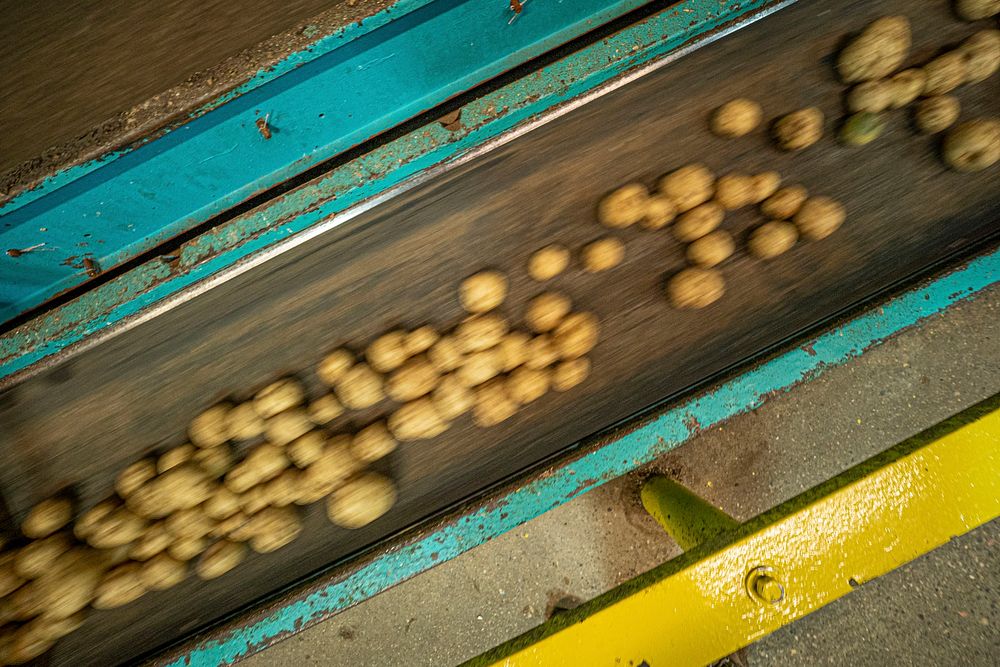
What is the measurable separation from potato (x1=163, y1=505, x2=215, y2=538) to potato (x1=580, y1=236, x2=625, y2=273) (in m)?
1.31

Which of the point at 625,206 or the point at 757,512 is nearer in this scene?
the point at 625,206

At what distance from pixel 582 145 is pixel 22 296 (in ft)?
5.33

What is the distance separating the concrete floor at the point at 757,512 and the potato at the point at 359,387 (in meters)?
1.12

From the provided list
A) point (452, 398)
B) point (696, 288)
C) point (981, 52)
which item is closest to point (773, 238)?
point (696, 288)

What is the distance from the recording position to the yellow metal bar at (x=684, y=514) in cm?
147

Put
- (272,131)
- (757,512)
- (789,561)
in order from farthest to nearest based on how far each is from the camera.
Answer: (757,512)
(272,131)
(789,561)

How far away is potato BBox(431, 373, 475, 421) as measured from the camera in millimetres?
1412

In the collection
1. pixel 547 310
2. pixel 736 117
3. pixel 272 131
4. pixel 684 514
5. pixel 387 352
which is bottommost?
pixel 684 514

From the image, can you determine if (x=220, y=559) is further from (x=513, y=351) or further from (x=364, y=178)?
(x=364, y=178)

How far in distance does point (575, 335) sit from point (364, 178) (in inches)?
27.6

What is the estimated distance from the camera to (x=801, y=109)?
4.70 ft

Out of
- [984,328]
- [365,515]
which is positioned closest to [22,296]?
[365,515]

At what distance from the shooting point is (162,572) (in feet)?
4.62

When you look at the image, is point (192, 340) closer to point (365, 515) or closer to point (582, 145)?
point (365, 515)
